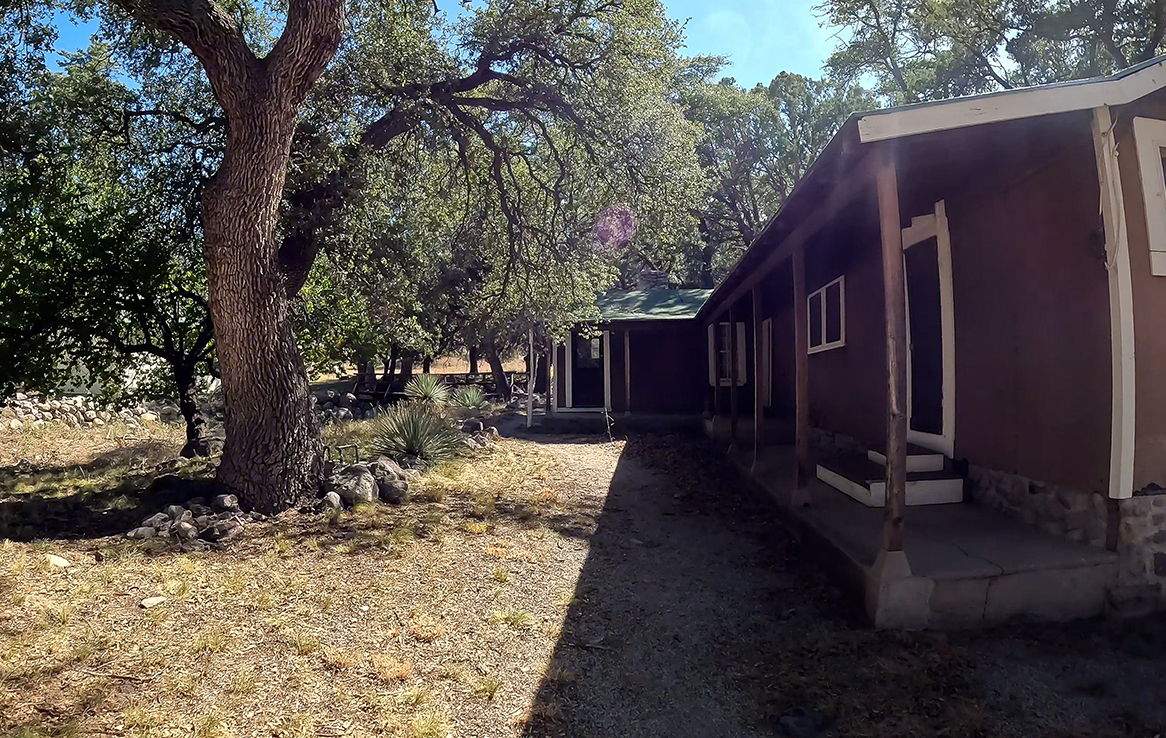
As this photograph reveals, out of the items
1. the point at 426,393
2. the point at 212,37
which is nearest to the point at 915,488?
the point at 212,37

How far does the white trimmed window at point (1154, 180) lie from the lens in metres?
4.53

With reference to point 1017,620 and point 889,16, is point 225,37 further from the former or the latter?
point 889,16

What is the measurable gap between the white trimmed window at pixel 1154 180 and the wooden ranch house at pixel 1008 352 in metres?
0.01

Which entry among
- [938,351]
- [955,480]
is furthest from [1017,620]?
[938,351]

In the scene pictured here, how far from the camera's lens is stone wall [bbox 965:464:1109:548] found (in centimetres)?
459

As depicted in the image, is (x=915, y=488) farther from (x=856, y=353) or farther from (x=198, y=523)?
(x=198, y=523)

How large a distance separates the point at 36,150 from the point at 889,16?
19.6 meters

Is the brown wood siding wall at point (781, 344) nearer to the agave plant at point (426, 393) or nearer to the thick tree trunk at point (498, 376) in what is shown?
the agave plant at point (426, 393)

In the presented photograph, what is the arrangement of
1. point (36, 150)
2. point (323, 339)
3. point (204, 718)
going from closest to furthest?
point (204, 718)
point (36, 150)
point (323, 339)

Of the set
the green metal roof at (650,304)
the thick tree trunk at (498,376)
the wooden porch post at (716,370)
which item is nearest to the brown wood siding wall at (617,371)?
the green metal roof at (650,304)

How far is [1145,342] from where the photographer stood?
175 inches

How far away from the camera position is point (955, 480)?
598 cm

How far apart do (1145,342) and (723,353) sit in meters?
11.2

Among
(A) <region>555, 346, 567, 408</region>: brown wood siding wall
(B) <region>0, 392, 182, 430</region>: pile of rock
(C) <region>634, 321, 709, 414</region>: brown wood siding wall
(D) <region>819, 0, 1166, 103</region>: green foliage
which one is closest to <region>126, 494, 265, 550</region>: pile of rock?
(B) <region>0, 392, 182, 430</region>: pile of rock
